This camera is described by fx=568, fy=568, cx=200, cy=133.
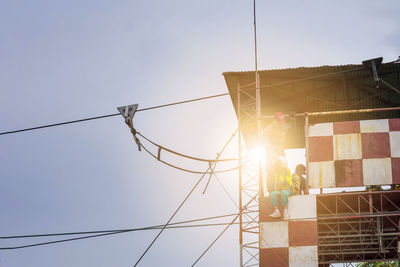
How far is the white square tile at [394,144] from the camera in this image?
40.7 ft

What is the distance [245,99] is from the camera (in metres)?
17.7

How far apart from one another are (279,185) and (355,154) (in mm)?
1930

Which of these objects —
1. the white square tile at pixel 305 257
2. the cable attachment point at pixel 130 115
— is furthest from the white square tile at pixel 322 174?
the cable attachment point at pixel 130 115

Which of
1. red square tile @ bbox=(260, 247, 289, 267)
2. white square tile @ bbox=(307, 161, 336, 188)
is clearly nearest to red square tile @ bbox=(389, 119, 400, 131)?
white square tile @ bbox=(307, 161, 336, 188)

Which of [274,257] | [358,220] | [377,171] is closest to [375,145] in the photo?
[377,171]

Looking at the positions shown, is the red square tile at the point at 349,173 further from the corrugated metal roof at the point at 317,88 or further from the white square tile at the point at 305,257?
the corrugated metal roof at the point at 317,88

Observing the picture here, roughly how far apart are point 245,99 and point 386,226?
569 cm

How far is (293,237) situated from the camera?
39.6 ft

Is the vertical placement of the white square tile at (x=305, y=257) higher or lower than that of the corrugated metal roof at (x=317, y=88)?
lower

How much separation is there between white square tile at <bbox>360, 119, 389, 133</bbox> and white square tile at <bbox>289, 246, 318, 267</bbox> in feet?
9.51

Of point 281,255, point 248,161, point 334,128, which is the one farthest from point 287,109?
point 281,255

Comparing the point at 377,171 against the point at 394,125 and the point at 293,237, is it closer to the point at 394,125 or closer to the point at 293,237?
the point at 394,125

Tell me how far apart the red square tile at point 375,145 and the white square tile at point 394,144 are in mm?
83

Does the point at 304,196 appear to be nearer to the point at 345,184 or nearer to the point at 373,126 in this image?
the point at 345,184
